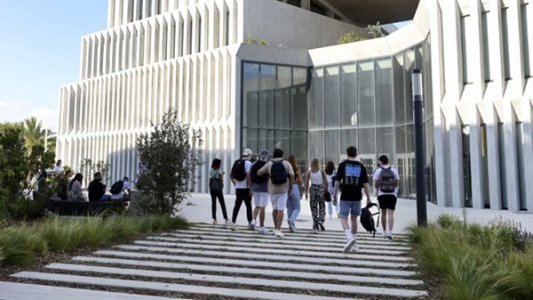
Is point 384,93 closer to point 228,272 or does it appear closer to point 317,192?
point 317,192

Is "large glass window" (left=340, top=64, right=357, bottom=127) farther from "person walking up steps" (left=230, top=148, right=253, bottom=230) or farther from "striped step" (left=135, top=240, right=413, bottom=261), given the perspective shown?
"striped step" (left=135, top=240, right=413, bottom=261)

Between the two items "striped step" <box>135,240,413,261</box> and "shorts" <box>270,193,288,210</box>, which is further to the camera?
"shorts" <box>270,193,288,210</box>

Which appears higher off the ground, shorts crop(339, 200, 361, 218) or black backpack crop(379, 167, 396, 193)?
black backpack crop(379, 167, 396, 193)

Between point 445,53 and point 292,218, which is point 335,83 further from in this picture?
point 292,218

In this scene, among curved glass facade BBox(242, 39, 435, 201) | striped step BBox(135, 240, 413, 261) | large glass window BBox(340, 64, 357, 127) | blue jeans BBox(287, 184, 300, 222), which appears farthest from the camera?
large glass window BBox(340, 64, 357, 127)

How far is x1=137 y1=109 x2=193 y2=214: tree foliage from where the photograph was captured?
10219 mm

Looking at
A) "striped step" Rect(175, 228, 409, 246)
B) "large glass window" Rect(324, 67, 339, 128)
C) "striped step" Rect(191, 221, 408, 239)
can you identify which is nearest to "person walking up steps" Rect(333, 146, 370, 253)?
"striped step" Rect(175, 228, 409, 246)

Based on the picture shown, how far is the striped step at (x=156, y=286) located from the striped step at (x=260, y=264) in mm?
1230

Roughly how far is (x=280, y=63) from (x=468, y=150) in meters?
15.6

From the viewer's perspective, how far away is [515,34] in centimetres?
1653

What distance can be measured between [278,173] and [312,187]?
1.67 m

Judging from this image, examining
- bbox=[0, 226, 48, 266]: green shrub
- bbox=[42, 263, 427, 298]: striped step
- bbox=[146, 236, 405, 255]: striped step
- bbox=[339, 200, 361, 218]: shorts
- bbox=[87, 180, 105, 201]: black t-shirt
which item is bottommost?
bbox=[42, 263, 427, 298]: striped step

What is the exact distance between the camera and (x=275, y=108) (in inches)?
1198

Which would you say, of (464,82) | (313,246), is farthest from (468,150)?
(313,246)
